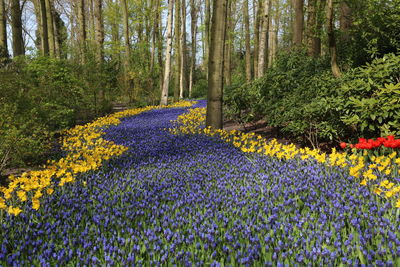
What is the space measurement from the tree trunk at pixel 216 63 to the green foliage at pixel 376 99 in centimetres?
295

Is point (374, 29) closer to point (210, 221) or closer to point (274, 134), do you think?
point (274, 134)

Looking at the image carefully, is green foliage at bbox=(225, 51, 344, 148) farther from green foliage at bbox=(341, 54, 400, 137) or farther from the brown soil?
green foliage at bbox=(341, 54, 400, 137)

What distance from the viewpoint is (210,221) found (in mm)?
2975

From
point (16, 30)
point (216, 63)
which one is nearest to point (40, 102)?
point (16, 30)

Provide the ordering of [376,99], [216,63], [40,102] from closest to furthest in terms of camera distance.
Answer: [376,99] → [216,63] → [40,102]

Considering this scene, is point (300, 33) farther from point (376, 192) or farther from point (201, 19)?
point (201, 19)

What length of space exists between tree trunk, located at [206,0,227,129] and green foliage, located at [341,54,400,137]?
2947mm

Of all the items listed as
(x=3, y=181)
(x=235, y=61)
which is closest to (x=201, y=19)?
(x=235, y=61)

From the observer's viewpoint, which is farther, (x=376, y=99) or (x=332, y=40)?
(x=332, y=40)

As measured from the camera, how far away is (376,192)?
3.15 meters

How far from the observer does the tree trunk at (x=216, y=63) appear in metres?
7.77

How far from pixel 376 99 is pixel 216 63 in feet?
12.1

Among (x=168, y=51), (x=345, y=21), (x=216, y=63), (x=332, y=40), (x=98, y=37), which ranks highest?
(x=98, y=37)

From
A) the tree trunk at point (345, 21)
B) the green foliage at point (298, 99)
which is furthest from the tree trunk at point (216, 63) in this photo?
the tree trunk at point (345, 21)
